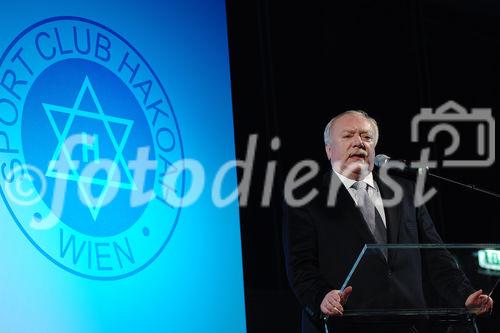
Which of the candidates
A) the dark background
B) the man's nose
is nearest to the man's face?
the man's nose

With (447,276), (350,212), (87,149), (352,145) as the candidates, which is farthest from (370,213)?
(87,149)

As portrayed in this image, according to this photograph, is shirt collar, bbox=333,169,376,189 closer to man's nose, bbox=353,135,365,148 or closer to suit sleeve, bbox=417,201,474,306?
man's nose, bbox=353,135,365,148

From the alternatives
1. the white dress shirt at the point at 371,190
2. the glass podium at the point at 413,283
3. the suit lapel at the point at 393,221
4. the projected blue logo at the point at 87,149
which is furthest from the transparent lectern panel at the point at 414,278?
the projected blue logo at the point at 87,149

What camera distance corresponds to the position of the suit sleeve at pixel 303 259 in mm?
2672

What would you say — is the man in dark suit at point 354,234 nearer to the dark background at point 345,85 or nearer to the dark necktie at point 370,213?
the dark necktie at point 370,213

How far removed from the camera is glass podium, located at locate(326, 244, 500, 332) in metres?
2.32

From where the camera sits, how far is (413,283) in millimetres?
2547

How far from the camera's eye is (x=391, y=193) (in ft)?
9.92

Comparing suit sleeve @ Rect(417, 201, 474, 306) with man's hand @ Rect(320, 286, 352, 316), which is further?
suit sleeve @ Rect(417, 201, 474, 306)

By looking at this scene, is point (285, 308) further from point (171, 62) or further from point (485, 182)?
point (485, 182)

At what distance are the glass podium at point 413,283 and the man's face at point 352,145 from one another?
48 cm

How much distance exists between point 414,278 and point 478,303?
21 centimetres

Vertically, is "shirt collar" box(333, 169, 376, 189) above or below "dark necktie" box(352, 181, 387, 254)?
above

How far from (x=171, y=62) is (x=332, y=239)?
1111mm
